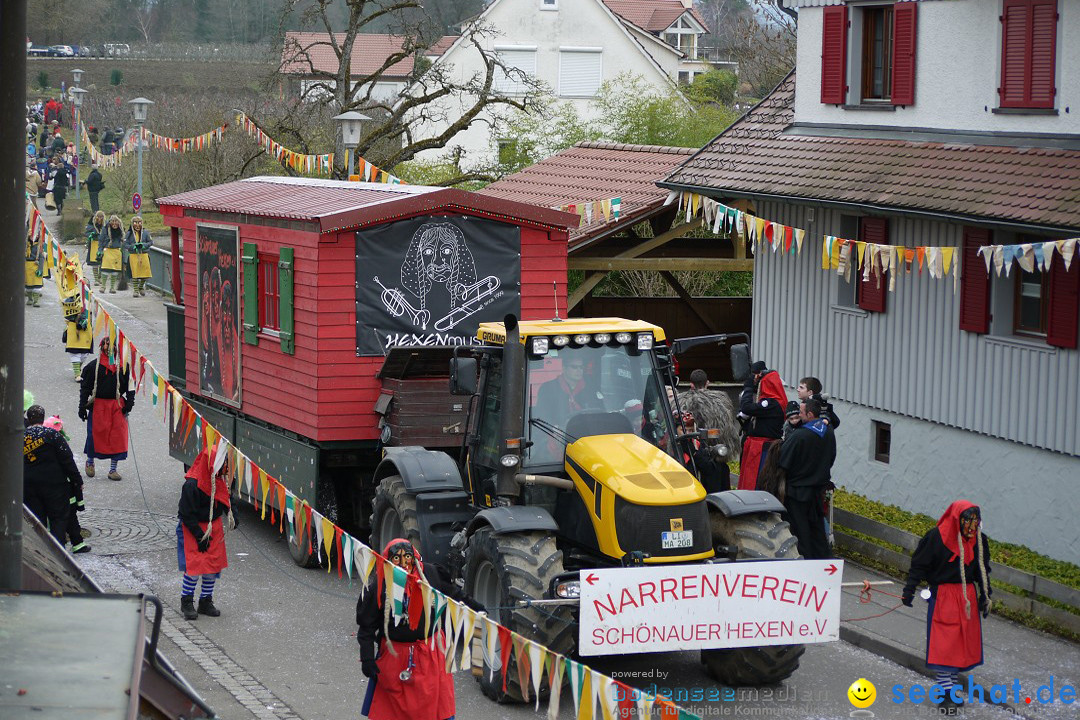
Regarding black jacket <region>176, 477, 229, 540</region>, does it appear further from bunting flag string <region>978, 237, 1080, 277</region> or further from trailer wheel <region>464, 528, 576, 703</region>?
bunting flag string <region>978, 237, 1080, 277</region>

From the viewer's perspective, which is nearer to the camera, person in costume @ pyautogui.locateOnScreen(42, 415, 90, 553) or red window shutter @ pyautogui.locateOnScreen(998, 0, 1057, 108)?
person in costume @ pyautogui.locateOnScreen(42, 415, 90, 553)

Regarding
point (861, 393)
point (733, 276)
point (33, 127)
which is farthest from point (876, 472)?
point (33, 127)

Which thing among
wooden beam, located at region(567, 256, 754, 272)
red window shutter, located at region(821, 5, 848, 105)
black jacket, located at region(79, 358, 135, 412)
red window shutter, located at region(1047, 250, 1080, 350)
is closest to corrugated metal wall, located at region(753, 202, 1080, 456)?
red window shutter, located at region(1047, 250, 1080, 350)

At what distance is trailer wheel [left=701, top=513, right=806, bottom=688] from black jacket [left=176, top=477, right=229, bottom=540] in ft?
13.8

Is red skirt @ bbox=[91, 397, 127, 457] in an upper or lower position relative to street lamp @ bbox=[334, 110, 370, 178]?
lower

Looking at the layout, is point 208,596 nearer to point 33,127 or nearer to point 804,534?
point 804,534

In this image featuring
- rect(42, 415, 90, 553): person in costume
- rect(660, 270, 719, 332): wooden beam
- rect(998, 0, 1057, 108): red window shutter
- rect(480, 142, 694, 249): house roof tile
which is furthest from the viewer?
rect(660, 270, 719, 332): wooden beam

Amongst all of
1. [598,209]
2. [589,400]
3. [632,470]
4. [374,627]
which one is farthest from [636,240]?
[374,627]

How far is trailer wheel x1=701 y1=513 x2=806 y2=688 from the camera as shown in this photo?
10.2 meters

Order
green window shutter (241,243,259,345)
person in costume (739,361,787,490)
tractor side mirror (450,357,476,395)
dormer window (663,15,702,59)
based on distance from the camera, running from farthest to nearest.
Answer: dormer window (663,15,702,59) → green window shutter (241,243,259,345) → person in costume (739,361,787,490) → tractor side mirror (450,357,476,395)

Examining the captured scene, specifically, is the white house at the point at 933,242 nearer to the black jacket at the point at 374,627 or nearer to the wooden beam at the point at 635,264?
the wooden beam at the point at 635,264

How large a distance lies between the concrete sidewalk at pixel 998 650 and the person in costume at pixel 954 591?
1.49ft

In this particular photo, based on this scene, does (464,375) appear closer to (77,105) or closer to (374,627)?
(374,627)

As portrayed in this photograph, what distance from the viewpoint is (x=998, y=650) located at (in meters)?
11.6
